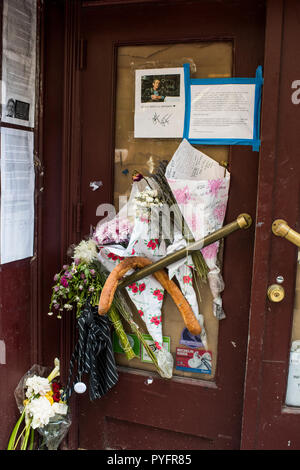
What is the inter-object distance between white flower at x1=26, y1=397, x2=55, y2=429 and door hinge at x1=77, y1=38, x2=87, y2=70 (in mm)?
1560

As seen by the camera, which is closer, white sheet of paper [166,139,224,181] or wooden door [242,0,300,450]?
wooden door [242,0,300,450]

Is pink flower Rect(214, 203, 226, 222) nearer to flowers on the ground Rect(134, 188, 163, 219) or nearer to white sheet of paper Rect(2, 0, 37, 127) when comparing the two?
flowers on the ground Rect(134, 188, 163, 219)

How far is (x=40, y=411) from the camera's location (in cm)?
175

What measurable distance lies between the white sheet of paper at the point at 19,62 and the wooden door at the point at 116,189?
0.66 ft

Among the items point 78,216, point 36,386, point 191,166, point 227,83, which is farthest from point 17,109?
point 36,386

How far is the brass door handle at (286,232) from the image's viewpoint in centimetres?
154

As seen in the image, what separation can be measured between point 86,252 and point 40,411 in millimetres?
736

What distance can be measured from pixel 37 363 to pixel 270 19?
1.85 meters

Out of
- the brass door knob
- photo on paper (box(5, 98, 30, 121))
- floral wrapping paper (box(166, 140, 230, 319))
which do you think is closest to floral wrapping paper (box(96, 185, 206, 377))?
floral wrapping paper (box(166, 140, 230, 319))

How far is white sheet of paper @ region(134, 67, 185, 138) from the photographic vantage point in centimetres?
177

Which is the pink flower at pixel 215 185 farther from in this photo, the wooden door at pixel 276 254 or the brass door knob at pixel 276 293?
the brass door knob at pixel 276 293

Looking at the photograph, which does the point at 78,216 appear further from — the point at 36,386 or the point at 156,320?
the point at 36,386
